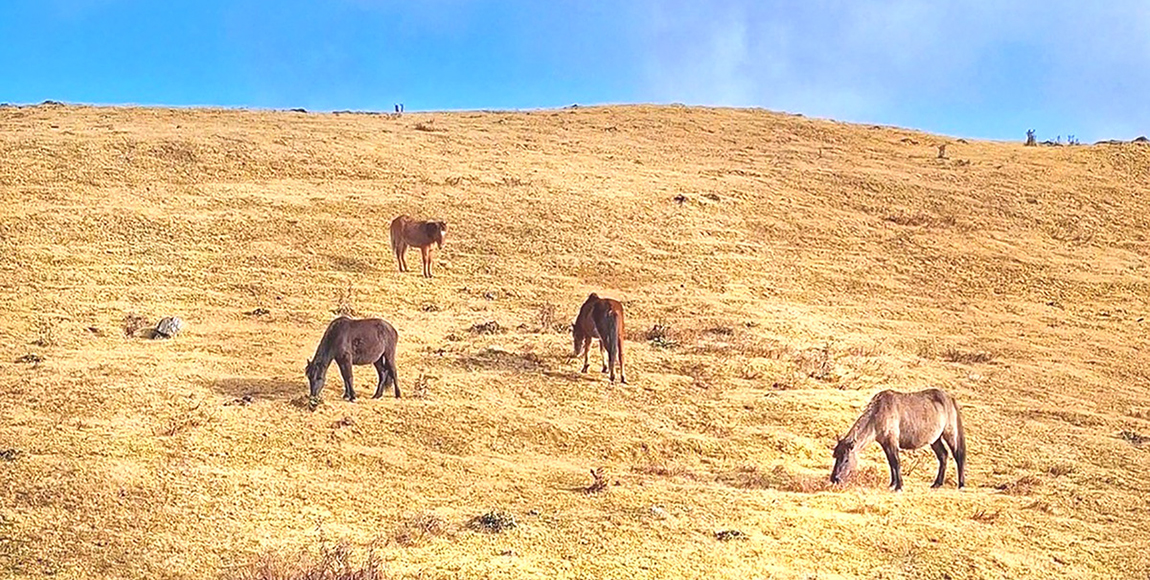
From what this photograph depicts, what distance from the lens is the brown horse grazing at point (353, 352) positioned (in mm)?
17969

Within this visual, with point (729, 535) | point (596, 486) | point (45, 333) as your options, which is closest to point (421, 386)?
point (596, 486)

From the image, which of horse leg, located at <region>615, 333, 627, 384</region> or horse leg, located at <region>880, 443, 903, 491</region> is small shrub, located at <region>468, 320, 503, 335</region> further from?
horse leg, located at <region>880, 443, 903, 491</region>

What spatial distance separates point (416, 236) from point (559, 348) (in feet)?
26.6

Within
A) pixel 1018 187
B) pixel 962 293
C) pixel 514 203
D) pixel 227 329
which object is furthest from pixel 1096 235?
pixel 227 329

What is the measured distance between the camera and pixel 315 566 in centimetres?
1137

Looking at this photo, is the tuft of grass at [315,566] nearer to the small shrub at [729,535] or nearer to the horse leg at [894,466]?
the small shrub at [729,535]

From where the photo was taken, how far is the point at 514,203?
35688mm

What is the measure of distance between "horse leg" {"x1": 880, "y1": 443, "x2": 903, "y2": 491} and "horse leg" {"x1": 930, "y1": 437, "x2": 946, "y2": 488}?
0.83 metres

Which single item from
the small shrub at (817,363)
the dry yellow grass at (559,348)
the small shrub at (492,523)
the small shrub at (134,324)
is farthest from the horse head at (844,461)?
the small shrub at (134,324)

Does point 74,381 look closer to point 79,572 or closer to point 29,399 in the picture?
point 29,399

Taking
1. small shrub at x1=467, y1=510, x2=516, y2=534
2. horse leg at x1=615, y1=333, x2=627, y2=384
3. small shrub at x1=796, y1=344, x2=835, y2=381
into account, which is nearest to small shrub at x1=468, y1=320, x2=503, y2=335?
horse leg at x1=615, y1=333, x2=627, y2=384

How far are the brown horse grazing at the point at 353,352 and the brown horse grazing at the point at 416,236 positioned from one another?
10239mm

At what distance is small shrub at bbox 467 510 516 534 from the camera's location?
1284 centimetres

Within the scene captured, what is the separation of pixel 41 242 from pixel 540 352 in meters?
15.1
